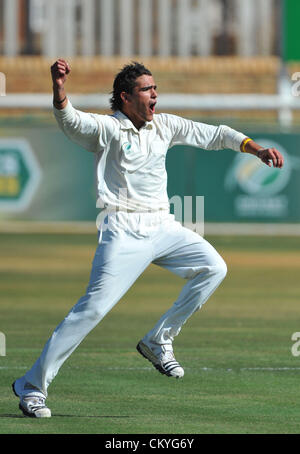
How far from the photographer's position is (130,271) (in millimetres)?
7746

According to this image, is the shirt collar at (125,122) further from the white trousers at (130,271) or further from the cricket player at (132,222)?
the white trousers at (130,271)

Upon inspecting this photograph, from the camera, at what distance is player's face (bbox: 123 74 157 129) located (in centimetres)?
788

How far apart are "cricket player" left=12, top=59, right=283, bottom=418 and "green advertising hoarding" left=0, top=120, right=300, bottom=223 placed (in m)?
14.8

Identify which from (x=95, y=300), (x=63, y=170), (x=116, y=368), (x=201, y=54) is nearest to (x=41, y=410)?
(x=95, y=300)

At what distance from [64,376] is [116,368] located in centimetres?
60

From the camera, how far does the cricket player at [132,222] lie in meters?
7.49

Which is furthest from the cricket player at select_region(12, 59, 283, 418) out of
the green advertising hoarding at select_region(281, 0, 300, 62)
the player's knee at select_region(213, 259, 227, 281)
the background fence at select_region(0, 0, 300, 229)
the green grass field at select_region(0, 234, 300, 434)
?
the green advertising hoarding at select_region(281, 0, 300, 62)

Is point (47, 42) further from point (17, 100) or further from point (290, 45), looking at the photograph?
point (290, 45)

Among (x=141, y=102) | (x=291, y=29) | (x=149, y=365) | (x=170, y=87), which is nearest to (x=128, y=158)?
(x=141, y=102)

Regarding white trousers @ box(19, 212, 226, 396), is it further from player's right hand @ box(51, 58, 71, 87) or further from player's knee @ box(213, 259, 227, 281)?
player's right hand @ box(51, 58, 71, 87)

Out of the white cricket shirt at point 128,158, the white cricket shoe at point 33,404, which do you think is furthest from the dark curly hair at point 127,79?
the white cricket shoe at point 33,404

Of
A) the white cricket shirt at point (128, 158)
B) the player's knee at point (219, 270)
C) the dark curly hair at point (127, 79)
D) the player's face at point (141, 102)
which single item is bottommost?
the player's knee at point (219, 270)

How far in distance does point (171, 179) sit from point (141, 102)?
1547 centimetres

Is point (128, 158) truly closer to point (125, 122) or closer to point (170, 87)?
point (125, 122)
